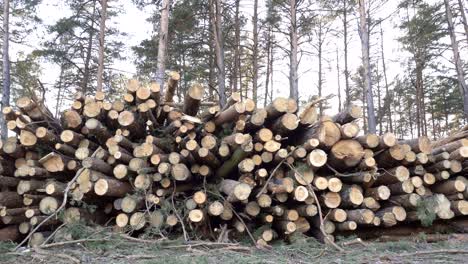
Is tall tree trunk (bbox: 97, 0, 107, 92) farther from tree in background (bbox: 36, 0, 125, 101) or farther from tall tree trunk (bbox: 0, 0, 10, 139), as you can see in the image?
tall tree trunk (bbox: 0, 0, 10, 139)

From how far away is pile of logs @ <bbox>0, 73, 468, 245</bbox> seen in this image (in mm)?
4773

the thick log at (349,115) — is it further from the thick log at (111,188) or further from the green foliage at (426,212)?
the thick log at (111,188)

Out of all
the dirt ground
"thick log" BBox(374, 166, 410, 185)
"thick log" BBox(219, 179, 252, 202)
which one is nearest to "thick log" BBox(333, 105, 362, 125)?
Answer: "thick log" BBox(374, 166, 410, 185)

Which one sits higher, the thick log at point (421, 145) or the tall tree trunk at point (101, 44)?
the tall tree trunk at point (101, 44)

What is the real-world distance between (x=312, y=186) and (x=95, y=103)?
10.7 ft

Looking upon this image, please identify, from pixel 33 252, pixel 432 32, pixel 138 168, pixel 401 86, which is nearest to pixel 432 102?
pixel 401 86

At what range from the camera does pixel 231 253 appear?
415 centimetres

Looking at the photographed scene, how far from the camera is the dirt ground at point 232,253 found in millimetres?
3850

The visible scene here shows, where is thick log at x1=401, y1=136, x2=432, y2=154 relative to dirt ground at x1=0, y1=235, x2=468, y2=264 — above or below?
above

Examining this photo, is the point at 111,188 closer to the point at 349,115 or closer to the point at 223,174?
the point at 223,174

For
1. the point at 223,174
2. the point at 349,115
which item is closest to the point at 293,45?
the point at 349,115

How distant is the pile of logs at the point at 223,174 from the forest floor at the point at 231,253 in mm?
317

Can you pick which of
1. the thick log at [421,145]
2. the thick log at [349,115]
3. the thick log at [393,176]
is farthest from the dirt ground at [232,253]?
the thick log at [349,115]

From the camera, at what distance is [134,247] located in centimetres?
436
